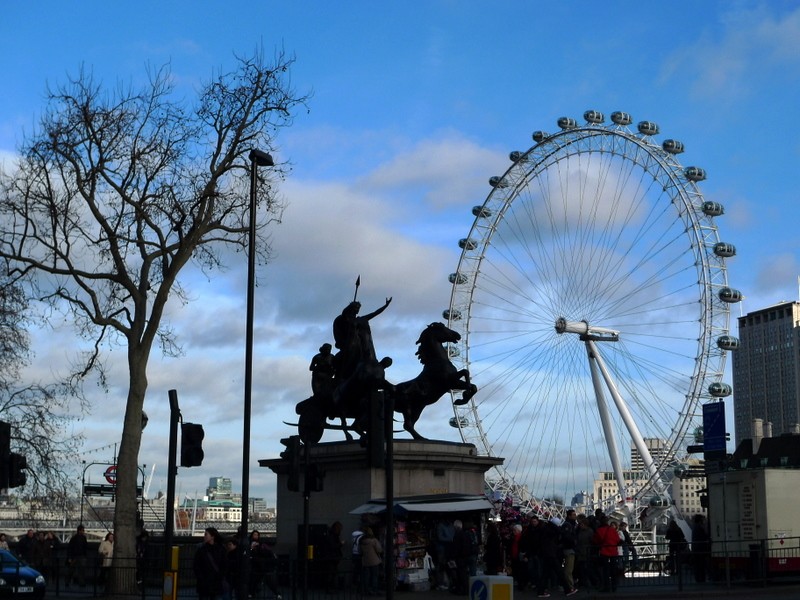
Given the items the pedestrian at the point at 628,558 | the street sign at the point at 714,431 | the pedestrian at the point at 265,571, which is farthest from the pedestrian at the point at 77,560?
the street sign at the point at 714,431

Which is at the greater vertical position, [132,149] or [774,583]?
[132,149]

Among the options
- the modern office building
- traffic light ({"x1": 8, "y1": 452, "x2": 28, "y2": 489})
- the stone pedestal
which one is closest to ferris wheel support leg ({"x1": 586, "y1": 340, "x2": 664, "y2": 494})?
the stone pedestal

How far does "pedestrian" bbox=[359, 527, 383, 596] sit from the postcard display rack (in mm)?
1617

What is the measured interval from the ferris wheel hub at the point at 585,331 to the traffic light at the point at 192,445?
30670 mm

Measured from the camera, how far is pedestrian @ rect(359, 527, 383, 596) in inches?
918

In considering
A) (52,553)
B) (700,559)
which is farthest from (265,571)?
(52,553)

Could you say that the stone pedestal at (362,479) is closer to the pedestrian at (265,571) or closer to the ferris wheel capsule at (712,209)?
the pedestrian at (265,571)

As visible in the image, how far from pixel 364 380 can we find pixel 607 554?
782cm

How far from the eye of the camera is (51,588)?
2977 centimetres

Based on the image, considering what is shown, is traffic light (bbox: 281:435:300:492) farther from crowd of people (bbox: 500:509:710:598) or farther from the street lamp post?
crowd of people (bbox: 500:509:710:598)

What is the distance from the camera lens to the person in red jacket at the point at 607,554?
24047 mm

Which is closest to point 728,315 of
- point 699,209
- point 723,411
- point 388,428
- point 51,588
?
point 699,209

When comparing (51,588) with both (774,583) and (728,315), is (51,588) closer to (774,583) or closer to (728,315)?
(774,583)

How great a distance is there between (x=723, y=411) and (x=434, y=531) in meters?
7.41
